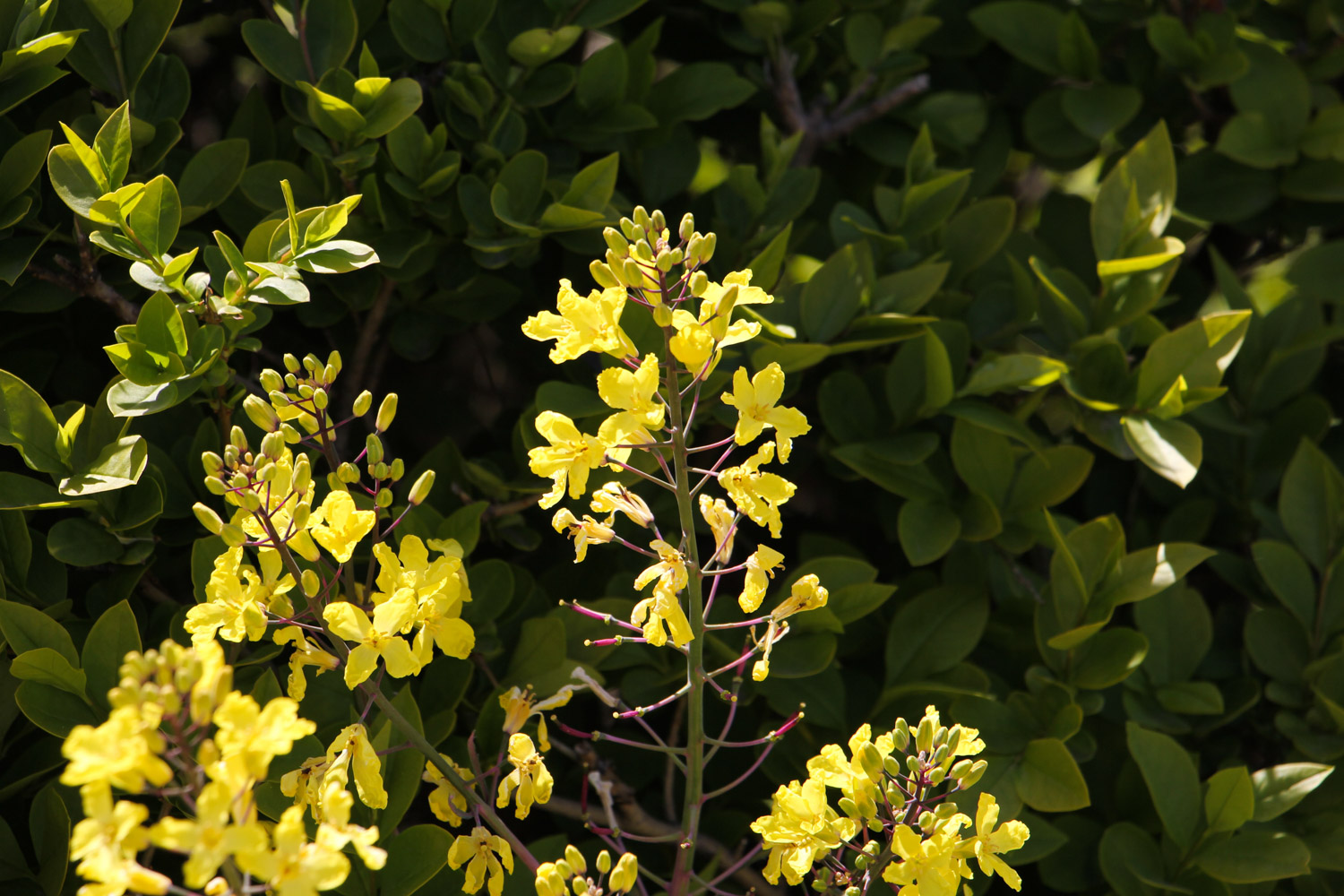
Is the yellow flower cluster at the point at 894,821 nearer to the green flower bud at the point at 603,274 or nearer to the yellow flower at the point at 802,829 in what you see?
the yellow flower at the point at 802,829

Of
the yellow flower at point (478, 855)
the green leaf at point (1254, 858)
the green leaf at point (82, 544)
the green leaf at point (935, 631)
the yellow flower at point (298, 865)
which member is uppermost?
the yellow flower at point (298, 865)

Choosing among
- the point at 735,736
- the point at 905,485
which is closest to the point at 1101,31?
the point at 905,485

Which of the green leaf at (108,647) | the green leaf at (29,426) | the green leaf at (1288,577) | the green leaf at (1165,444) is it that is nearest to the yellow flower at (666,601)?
the green leaf at (108,647)

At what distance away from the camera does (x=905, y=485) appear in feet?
4.51

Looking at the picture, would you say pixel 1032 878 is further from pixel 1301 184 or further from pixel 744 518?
pixel 1301 184

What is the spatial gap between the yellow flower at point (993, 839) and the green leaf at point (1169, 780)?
0.39m

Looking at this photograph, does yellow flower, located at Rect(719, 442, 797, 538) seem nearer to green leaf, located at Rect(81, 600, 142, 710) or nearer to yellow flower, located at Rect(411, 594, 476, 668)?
yellow flower, located at Rect(411, 594, 476, 668)

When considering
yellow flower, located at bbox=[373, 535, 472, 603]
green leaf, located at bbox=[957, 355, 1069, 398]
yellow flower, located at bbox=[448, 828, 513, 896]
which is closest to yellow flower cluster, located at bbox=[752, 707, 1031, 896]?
yellow flower, located at bbox=[448, 828, 513, 896]

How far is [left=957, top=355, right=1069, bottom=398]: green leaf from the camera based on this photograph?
133 cm

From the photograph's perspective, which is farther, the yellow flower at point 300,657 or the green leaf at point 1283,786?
the green leaf at point 1283,786

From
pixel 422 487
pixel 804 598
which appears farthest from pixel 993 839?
pixel 422 487

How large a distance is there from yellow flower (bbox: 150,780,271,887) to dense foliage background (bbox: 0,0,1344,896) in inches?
18.1

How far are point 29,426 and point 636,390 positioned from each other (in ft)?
2.03

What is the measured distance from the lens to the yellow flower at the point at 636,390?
81 centimetres
